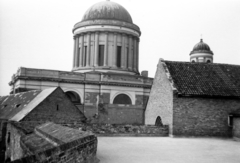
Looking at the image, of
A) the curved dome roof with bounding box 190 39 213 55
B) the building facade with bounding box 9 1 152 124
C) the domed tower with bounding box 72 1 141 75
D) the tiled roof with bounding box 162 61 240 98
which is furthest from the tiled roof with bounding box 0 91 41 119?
the curved dome roof with bounding box 190 39 213 55

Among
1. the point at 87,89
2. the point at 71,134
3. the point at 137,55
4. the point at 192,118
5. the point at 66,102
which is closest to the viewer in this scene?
the point at 71,134

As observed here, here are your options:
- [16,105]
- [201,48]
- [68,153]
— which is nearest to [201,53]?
[201,48]

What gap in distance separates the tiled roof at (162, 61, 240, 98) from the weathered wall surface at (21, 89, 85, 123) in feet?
26.6

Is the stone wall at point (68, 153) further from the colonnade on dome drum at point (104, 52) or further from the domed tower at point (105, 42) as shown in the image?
the domed tower at point (105, 42)

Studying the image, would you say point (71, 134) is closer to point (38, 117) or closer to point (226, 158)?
point (226, 158)

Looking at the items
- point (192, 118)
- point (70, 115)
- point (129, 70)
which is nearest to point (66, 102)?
point (70, 115)

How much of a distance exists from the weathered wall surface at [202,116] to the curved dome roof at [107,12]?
28032mm

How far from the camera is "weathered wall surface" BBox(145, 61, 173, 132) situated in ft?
71.4

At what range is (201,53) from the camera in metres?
55.8

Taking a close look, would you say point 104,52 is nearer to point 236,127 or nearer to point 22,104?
point 22,104

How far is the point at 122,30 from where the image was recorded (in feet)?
152

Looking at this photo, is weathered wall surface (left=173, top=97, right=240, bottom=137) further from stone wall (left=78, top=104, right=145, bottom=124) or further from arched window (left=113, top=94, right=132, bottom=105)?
arched window (left=113, top=94, right=132, bottom=105)

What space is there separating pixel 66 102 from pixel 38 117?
272 cm

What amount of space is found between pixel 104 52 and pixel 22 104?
Result: 72.1ft
